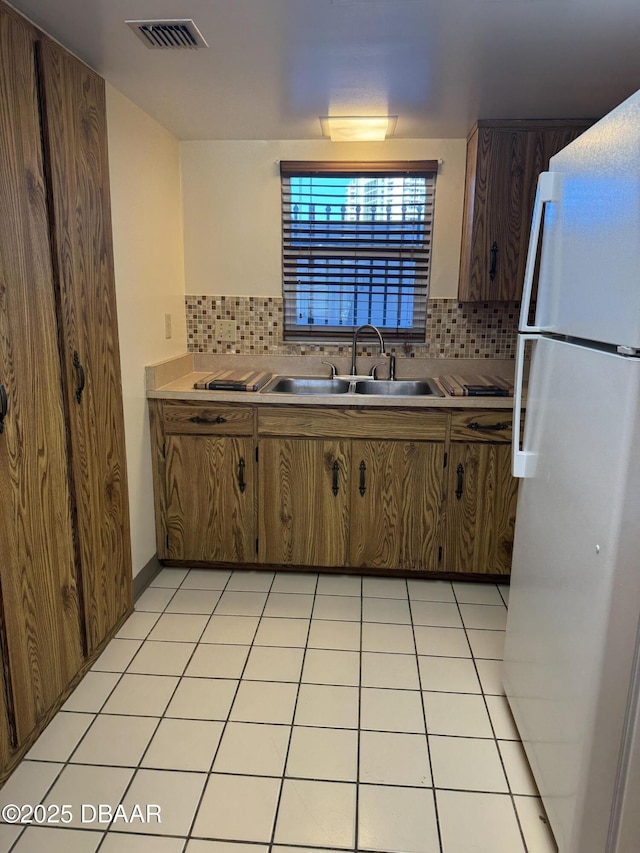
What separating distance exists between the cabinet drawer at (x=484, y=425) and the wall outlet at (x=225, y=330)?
137 centimetres

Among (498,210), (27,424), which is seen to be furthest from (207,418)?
(498,210)

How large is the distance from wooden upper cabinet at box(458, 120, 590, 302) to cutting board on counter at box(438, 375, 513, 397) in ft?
1.34

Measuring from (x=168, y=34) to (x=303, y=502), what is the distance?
6.29 ft

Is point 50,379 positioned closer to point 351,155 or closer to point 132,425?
point 132,425

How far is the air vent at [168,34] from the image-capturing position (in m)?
1.74

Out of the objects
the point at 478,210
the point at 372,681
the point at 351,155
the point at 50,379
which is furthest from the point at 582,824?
the point at 351,155

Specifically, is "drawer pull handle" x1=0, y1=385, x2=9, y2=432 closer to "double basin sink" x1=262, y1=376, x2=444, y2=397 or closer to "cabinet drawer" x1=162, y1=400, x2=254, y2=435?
"cabinet drawer" x1=162, y1=400, x2=254, y2=435

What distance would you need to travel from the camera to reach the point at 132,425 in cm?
255

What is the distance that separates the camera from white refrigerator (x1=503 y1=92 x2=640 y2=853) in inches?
44.8

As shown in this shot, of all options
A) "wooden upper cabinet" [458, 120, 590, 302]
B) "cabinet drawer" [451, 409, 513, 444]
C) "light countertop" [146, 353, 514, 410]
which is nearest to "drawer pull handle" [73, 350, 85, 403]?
"light countertop" [146, 353, 514, 410]

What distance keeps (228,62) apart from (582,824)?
2.45m

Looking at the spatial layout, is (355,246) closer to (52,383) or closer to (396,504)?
(396,504)

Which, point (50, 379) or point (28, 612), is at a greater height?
point (50, 379)

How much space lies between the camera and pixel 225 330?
129 inches
